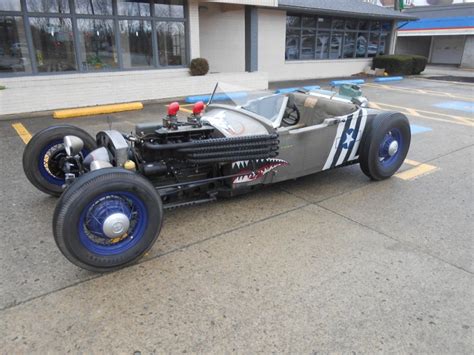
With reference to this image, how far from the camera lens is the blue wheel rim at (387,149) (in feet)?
15.9

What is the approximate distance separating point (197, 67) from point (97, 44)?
308cm

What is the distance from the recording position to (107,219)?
279 cm

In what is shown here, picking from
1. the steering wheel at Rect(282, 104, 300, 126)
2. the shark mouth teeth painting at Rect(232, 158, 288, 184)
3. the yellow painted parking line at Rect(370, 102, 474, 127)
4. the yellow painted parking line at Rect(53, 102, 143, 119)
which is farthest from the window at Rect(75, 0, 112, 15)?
the shark mouth teeth painting at Rect(232, 158, 288, 184)

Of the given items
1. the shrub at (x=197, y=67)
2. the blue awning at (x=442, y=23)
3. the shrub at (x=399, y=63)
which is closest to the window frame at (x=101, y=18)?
the shrub at (x=197, y=67)

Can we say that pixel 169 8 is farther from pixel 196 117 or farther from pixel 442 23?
pixel 442 23

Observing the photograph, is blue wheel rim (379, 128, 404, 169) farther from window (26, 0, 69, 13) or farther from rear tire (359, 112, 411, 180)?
window (26, 0, 69, 13)

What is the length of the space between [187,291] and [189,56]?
11.0 m

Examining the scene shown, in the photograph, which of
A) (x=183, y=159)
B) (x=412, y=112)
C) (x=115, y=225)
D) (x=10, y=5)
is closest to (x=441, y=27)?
(x=412, y=112)

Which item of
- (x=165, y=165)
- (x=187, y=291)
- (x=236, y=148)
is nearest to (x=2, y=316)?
(x=187, y=291)

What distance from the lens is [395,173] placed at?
5281mm

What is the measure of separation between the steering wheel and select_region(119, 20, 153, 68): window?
815 cm

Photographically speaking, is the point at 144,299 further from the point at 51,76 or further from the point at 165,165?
the point at 51,76

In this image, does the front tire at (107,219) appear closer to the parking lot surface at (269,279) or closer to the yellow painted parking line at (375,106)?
the parking lot surface at (269,279)

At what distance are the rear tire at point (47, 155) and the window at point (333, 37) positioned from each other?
15.2m
